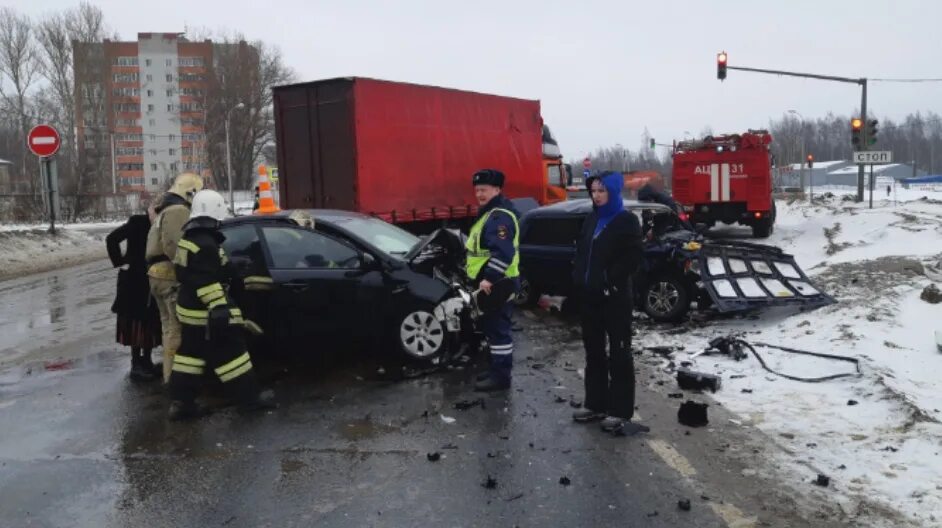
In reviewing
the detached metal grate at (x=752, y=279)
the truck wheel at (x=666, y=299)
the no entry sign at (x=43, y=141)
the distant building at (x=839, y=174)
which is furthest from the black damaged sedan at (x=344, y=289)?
the distant building at (x=839, y=174)

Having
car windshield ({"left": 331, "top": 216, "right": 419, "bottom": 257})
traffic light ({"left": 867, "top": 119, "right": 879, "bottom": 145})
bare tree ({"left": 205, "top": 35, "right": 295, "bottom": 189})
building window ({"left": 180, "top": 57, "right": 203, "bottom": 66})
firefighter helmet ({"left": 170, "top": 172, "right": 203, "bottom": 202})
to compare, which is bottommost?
car windshield ({"left": 331, "top": 216, "right": 419, "bottom": 257})

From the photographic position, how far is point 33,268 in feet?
59.6

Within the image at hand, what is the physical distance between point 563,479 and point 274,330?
361 centimetres

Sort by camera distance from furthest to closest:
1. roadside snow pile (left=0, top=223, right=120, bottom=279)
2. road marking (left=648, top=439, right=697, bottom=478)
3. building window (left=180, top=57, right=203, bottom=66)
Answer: building window (left=180, top=57, right=203, bottom=66)
roadside snow pile (left=0, top=223, right=120, bottom=279)
road marking (left=648, top=439, right=697, bottom=478)

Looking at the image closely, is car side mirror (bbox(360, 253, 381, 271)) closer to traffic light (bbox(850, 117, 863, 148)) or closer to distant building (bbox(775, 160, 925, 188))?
traffic light (bbox(850, 117, 863, 148))

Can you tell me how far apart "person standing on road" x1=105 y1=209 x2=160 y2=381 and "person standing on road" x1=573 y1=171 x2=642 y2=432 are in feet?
13.7

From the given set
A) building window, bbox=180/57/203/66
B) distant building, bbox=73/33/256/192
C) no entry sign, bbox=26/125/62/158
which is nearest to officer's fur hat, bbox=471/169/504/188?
no entry sign, bbox=26/125/62/158

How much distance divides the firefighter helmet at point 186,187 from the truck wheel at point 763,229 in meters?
17.7

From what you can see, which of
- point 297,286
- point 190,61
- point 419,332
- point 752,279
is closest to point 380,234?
point 297,286

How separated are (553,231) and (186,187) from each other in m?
5.23

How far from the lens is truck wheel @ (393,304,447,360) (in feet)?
22.9

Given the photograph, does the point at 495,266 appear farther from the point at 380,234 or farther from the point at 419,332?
the point at 380,234

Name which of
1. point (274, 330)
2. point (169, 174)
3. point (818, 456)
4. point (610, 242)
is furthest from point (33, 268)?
point (169, 174)

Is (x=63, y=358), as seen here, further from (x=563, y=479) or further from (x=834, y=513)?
(x=834, y=513)
